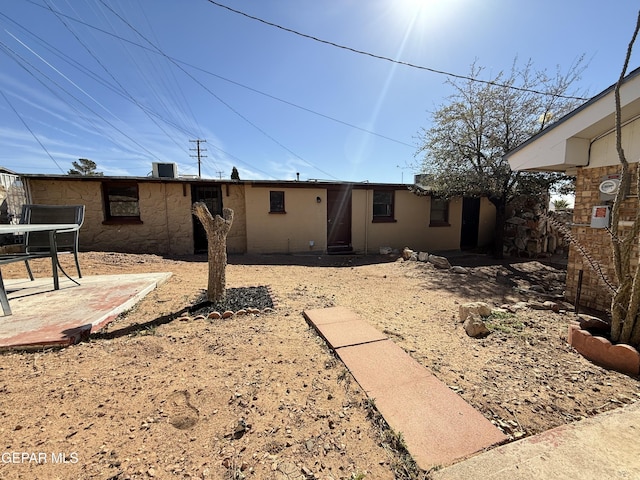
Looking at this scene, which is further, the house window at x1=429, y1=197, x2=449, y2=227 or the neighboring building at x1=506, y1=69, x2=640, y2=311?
the house window at x1=429, y1=197, x2=449, y2=227

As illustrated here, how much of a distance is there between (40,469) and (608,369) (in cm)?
377

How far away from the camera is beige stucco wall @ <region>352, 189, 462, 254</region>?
32.9 ft

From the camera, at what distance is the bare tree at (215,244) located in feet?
10.8

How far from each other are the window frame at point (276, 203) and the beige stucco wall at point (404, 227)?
2612mm

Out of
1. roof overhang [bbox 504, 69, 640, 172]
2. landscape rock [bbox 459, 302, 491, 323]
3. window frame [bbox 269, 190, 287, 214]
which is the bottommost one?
landscape rock [bbox 459, 302, 491, 323]

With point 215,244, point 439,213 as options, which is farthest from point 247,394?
point 439,213

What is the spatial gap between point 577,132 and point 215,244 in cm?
522

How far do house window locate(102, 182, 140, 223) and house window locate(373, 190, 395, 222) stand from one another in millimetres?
8086

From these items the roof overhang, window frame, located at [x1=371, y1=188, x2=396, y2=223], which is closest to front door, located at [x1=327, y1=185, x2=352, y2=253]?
window frame, located at [x1=371, y1=188, x2=396, y2=223]

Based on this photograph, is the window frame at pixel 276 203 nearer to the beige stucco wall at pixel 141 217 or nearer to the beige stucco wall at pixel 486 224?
the beige stucco wall at pixel 141 217

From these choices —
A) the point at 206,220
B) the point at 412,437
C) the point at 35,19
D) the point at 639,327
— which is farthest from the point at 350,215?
the point at 35,19

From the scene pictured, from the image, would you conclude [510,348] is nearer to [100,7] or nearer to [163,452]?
[163,452]

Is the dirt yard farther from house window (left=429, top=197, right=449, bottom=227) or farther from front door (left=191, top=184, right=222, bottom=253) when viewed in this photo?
house window (left=429, top=197, right=449, bottom=227)

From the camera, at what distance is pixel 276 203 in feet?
30.6
